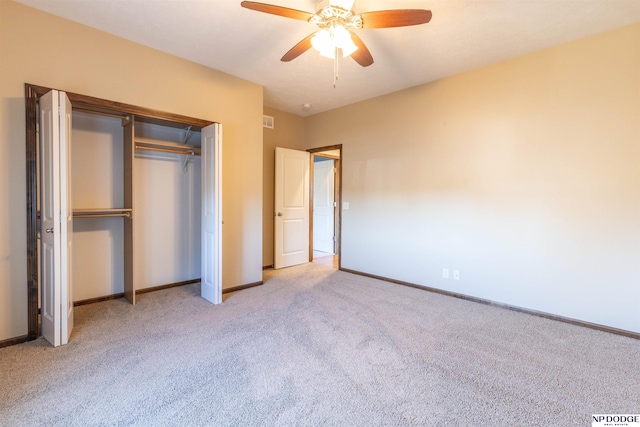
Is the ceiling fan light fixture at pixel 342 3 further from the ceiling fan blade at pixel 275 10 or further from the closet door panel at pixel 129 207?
the closet door panel at pixel 129 207

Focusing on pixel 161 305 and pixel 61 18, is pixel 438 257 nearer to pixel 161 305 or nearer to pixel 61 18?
pixel 161 305

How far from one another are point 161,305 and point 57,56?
2.54 m

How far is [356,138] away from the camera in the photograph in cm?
464

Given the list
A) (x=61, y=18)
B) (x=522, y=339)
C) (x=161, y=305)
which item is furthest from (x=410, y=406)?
(x=61, y=18)

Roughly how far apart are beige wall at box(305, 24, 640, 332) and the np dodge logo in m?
1.44

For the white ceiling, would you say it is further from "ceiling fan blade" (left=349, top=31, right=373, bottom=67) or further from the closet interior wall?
the closet interior wall

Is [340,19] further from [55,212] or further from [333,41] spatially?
[55,212]

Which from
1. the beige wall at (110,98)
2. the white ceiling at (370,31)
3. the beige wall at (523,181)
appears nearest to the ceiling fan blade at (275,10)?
the white ceiling at (370,31)

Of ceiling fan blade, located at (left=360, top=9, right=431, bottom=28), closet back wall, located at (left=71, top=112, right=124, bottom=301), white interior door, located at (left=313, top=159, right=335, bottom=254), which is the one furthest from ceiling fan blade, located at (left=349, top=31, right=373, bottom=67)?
white interior door, located at (left=313, top=159, right=335, bottom=254)

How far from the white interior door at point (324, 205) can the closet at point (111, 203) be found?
3371 mm

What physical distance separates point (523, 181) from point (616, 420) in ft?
7.17

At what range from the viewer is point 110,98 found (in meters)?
2.79

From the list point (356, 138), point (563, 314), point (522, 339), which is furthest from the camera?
point (356, 138)

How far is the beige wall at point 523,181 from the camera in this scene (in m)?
2.61
